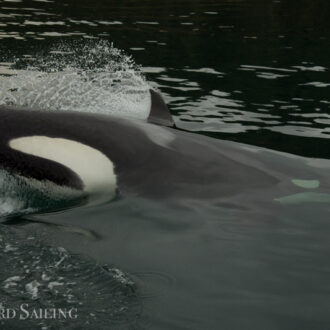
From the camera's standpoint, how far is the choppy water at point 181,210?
484cm

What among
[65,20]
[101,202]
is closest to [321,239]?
[101,202]

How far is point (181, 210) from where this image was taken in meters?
6.20

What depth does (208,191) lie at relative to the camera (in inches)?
248

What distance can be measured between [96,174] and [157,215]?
0.67m

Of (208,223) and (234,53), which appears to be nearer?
(208,223)

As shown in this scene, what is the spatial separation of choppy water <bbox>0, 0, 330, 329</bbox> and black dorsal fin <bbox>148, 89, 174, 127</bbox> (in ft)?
4.03

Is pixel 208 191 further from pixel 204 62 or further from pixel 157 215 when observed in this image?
→ pixel 204 62

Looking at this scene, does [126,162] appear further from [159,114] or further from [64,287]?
[64,287]

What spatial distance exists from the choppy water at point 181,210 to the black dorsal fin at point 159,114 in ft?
4.03

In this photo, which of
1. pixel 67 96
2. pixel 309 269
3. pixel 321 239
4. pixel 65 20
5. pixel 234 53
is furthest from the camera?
pixel 65 20

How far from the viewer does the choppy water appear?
484 cm

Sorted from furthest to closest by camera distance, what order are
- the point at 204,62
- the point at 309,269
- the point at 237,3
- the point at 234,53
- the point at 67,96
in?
1. the point at 237,3
2. the point at 234,53
3. the point at 204,62
4. the point at 67,96
5. the point at 309,269

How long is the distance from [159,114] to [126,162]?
132 centimetres

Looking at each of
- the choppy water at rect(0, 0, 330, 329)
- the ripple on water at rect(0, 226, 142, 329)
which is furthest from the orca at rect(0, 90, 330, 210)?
the ripple on water at rect(0, 226, 142, 329)
